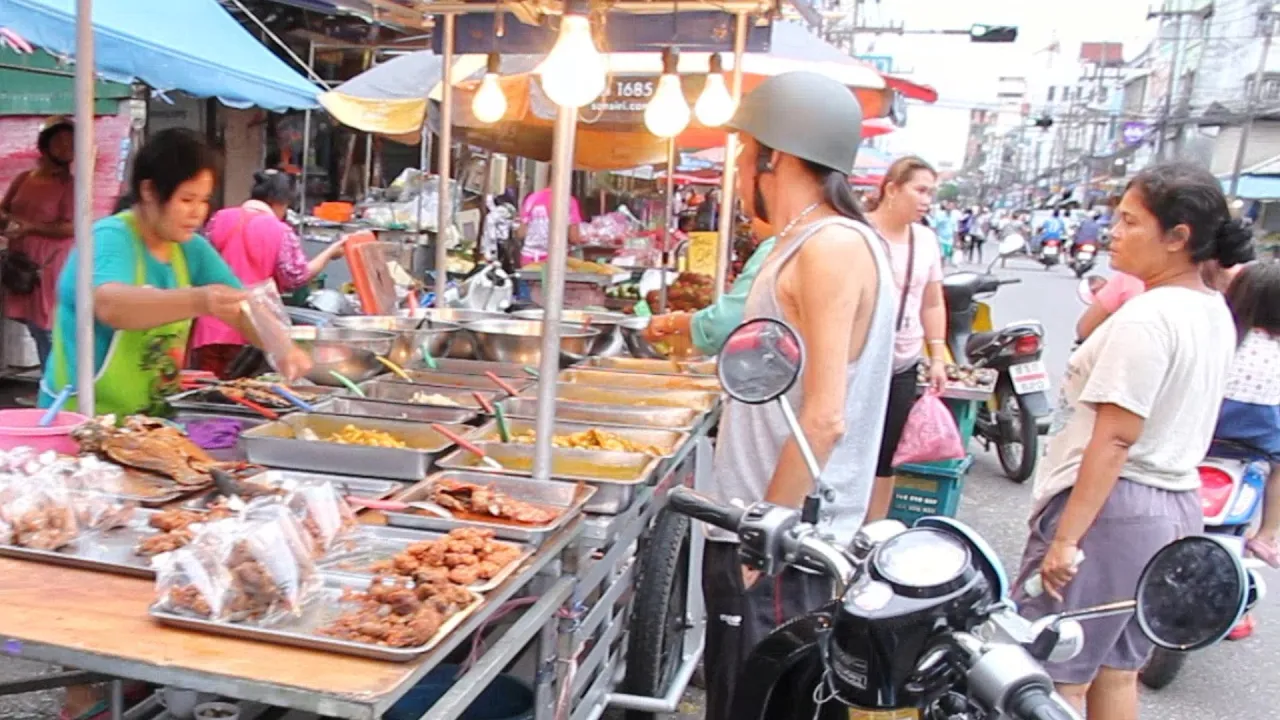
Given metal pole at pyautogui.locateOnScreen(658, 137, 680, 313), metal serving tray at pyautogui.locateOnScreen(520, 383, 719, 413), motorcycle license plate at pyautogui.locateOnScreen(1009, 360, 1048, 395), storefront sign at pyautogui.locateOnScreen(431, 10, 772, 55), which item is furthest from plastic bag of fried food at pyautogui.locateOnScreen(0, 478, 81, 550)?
motorcycle license plate at pyautogui.locateOnScreen(1009, 360, 1048, 395)

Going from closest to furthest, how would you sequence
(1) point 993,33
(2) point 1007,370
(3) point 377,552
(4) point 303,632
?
(4) point 303,632
(3) point 377,552
(2) point 1007,370
(1) point 993,33

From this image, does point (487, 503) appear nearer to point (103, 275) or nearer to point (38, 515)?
point (38, 515)

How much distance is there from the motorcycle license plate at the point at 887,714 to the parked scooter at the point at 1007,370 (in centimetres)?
540

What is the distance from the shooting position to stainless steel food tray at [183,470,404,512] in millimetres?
2189

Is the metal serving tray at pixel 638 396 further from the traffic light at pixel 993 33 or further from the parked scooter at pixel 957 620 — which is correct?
the traffic light at pixel 993 33

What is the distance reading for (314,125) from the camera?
1218 centimetres

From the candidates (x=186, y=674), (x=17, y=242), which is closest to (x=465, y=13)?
(x=17, y=242)

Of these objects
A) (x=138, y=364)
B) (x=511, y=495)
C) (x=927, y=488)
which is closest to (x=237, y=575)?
(x=511, y=495)

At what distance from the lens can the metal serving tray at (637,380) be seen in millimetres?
3992

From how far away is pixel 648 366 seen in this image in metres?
4.35

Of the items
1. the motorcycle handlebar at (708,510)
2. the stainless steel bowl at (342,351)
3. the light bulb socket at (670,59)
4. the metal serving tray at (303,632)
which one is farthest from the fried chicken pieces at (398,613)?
the light bulb socket at (670,59)

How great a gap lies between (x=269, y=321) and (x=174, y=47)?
447 centimetres

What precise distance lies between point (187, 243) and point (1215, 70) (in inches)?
1759

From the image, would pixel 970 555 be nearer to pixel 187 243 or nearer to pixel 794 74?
pixel 794 74
